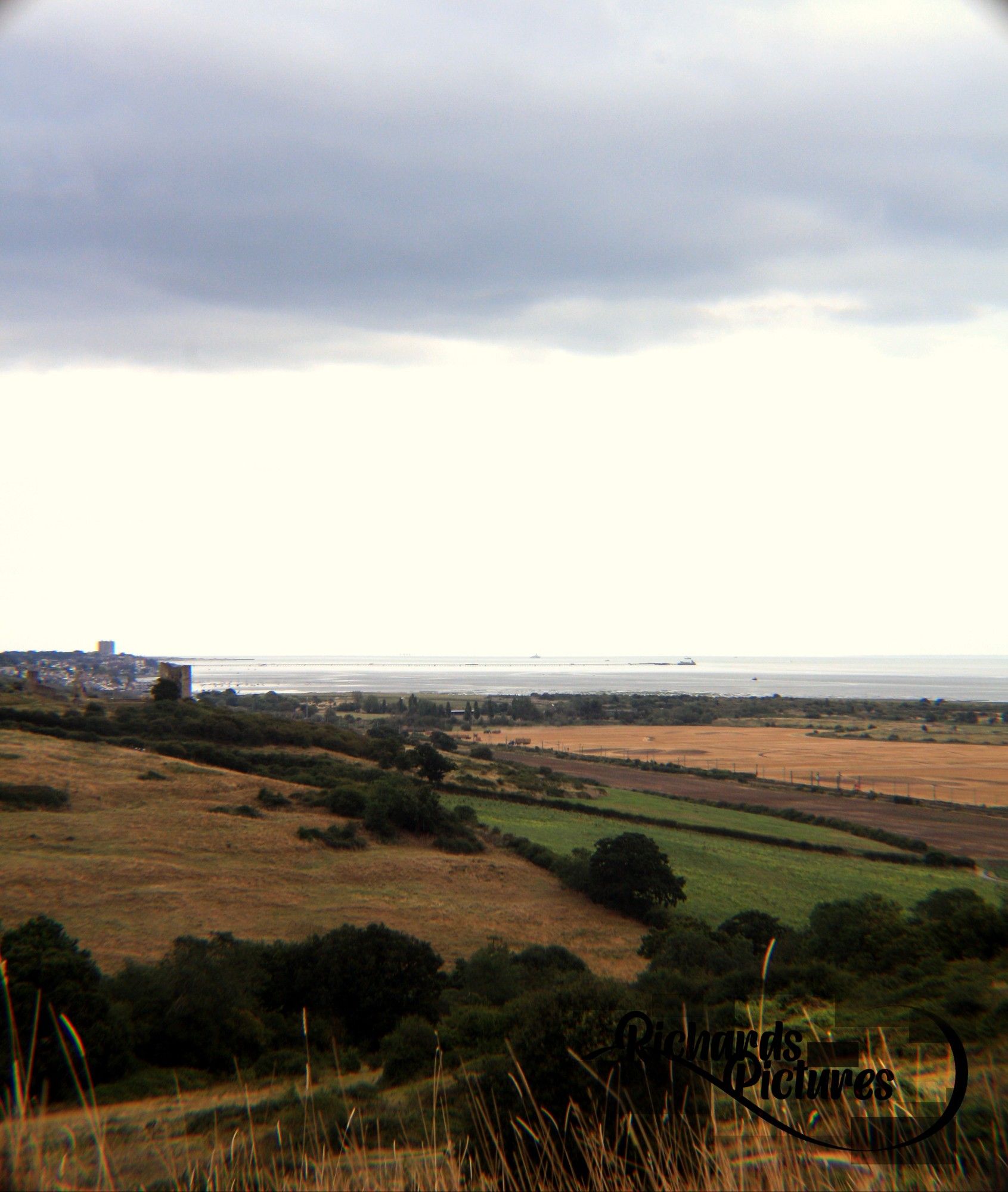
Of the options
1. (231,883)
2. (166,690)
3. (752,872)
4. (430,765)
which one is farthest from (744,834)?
(166,690)

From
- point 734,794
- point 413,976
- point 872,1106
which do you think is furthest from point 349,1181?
point 734,794

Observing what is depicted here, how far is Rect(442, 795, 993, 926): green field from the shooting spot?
1145 inches

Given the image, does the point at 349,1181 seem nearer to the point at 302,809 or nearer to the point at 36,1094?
A: the point at 36,1094

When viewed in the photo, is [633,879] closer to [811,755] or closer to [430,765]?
[430,765]

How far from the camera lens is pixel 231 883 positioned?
2523cm

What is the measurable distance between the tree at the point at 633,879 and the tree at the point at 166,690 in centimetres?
4929

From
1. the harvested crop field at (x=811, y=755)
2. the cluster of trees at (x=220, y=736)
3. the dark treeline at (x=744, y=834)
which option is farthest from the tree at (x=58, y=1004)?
the harvested crop field at (x=811, y=755)

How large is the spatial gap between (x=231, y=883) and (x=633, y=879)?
41.5ft

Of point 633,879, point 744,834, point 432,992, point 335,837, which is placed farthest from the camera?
point 744,834

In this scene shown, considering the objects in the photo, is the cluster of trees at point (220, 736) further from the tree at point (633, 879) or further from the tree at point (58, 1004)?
the tree at point (58, 1004)

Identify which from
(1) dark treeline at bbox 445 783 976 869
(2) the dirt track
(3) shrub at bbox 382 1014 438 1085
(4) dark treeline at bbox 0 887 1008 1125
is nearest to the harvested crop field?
(2) the dirt track

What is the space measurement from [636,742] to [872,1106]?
311ft

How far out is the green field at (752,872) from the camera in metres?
29.1

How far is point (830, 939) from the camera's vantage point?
17688 millimetres
